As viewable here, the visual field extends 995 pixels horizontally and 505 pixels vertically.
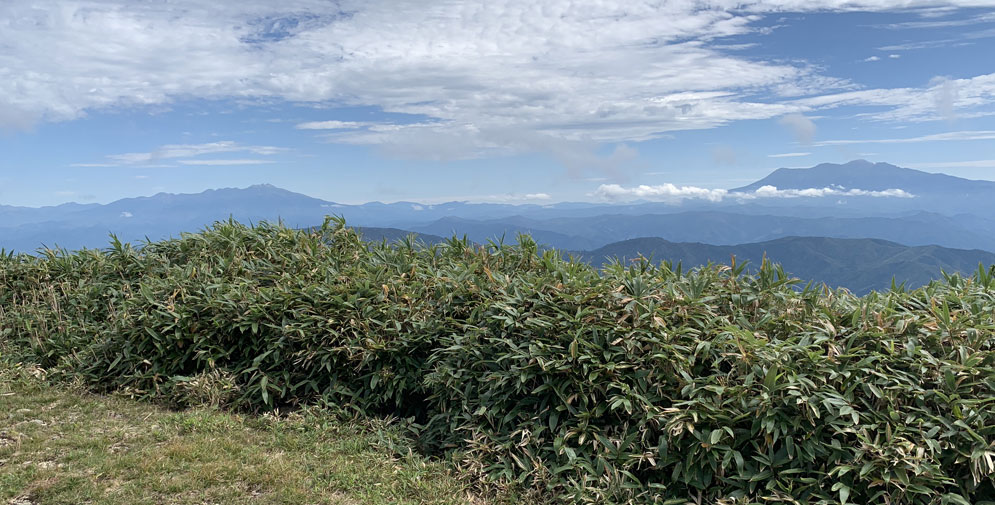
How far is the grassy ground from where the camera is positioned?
10.9 feet

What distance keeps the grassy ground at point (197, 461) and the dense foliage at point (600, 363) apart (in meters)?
0.30

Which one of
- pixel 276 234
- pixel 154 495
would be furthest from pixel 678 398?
pixel 276 234

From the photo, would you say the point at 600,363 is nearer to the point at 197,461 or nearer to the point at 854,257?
the point at 197,461

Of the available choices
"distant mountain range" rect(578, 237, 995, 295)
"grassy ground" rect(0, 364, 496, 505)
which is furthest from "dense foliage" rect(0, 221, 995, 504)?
"distant mountain range" rect(578, 237, 995, 295)

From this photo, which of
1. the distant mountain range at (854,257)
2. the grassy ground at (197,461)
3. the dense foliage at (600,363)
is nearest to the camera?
the dense foliage at (600,363)

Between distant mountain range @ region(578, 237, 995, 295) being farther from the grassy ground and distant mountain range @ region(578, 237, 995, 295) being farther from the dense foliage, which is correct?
the grassy ground

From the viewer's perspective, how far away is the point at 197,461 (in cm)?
366

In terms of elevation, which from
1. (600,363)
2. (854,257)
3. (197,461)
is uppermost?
(600,363)

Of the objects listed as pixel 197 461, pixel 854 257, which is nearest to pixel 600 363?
pixel 197 461

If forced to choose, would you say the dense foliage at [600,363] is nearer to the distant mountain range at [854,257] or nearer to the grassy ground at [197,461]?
the grassy ground at [197,461]

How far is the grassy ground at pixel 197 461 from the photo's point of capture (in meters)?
3.31

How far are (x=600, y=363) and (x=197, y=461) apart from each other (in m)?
2.60

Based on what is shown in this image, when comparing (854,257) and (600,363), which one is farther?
(854,257)

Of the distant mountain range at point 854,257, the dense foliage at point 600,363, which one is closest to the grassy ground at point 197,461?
the dense foliage at point 600,363
